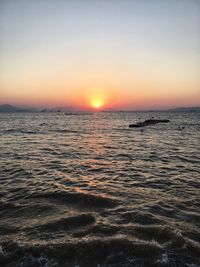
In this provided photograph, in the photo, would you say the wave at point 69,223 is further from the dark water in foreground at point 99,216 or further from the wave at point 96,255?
the wave at point 96,255

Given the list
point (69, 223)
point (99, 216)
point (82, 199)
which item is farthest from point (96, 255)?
point (82, 199)

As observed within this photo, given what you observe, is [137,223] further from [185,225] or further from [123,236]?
[185,225]

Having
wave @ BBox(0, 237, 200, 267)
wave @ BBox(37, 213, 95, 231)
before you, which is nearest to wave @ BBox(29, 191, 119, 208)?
wave @ BBox(37, 213, 95, 231)

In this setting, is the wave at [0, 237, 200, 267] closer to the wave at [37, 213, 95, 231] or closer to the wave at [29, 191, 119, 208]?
the wave at [37, 213, 95, 231]

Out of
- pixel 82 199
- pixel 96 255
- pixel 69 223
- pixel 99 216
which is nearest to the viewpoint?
pixel 96 255

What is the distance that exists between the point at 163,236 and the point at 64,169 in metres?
8.92

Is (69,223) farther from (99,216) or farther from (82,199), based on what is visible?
(82,199)

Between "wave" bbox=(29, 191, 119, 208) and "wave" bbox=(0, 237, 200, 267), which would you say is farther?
"wave" bbox=(29, 191, 119, 208)

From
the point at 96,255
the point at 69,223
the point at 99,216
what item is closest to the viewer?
the point at 96,255

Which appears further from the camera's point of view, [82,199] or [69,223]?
[82,199]

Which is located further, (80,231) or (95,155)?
(95,155)

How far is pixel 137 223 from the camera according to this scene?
23.5ft

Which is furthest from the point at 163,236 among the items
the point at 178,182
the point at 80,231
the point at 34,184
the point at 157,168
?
the point at 157,168

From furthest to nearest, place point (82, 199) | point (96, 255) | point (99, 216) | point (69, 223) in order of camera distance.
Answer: point (82, 199)
point (99, 216)
point (69, 223)
point (96, 255)
